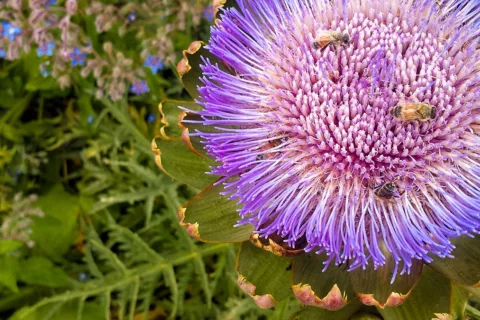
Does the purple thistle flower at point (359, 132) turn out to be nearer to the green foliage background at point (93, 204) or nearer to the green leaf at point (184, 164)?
A: the green leaf at point (184, 164)

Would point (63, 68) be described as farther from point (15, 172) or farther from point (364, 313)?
point (364, 313)

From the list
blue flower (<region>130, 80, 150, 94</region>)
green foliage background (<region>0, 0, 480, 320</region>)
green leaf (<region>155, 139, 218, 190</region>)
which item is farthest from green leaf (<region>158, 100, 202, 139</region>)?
blue flower (<region>130, 80, 150, 94</region>)

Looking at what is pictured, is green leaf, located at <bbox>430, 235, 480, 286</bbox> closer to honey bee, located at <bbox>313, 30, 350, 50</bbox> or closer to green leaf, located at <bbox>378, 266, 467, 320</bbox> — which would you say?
green leaf, located at <bbox>378, 266, 467, 320</bbox>

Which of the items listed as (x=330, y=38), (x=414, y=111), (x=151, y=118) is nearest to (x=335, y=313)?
(x=414, y=111)

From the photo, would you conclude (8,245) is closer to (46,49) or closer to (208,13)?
(46,49)

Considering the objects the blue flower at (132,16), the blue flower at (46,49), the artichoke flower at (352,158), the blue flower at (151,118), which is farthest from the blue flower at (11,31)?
the artichoke flower at (352,158)

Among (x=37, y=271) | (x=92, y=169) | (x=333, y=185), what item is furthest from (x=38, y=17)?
(x=333, y=185)
